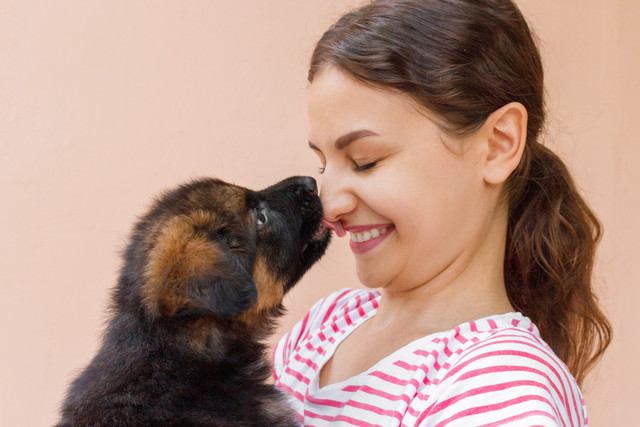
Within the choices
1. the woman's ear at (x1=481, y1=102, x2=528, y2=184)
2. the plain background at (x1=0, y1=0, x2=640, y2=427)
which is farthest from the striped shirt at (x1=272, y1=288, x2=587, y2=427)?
the plain background at (x1=0, y1=0, x2=640, y2=427)

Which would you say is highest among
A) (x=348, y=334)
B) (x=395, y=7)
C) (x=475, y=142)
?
(x=395, y=7)

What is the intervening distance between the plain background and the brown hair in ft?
2.46

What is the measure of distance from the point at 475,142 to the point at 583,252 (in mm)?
320

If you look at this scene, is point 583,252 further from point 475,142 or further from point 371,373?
point 371,373

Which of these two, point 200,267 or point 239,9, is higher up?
point 239,9

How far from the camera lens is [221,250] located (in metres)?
1.27

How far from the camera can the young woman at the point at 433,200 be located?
1.20 m

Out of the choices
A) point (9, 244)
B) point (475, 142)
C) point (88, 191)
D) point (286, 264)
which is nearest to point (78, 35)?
point (88, 191)

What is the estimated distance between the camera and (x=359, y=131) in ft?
3.98

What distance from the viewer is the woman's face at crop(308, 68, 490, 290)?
1221mm

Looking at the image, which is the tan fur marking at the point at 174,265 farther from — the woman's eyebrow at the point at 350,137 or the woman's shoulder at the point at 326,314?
the woman's shoulder at the point at 326,314

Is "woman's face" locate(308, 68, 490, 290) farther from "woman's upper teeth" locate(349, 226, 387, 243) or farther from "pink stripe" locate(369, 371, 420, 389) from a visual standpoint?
"pink stripe" locate(369, 371, 420, 389)

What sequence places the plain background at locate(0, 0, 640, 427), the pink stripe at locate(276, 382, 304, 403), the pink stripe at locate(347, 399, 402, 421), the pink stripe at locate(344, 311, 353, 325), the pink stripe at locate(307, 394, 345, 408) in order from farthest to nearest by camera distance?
1. the plain background at locate(0, 0, 640, 427)
2. the pink stripe at locate(344, 311, 353, 325)
3. the pink stripe at locate(276, 382, 304, 403)
4. the pink stripe at locate(307, 394, 345, 408)
5. the pink stripe at locate(347, 399, 402, 421)

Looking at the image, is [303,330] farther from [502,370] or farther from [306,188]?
[502,370]
